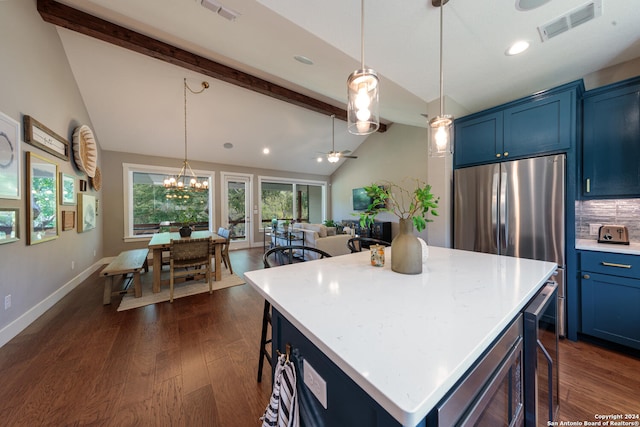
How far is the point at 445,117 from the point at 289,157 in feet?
19.0

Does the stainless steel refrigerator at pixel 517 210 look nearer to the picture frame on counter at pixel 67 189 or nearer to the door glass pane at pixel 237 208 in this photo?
the picture frame on counter at pixel 67 189

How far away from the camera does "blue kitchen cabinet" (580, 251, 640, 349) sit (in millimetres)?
1792

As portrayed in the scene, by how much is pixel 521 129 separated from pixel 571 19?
89 cm

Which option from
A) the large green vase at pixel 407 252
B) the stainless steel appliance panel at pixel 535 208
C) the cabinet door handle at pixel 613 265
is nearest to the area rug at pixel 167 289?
the large green vase at pixel 407 252

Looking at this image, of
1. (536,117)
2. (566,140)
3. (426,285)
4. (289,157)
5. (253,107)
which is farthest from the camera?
(289,157)

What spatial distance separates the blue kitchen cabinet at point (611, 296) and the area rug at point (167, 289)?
3.99m

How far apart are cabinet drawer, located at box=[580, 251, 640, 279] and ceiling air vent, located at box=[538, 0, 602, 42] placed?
1830 mm

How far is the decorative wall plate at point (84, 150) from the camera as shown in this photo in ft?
11.4

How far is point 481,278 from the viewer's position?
1.18m

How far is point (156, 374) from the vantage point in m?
1.70

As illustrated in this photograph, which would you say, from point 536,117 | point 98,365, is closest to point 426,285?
point 536,117

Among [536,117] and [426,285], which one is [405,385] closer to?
[426,285]

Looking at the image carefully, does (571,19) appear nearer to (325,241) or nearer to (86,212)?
(325,241)

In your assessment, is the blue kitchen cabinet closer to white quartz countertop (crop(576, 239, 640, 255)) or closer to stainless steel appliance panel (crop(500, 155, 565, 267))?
white quartz countertop (crop(576, 239, 640, 255))
